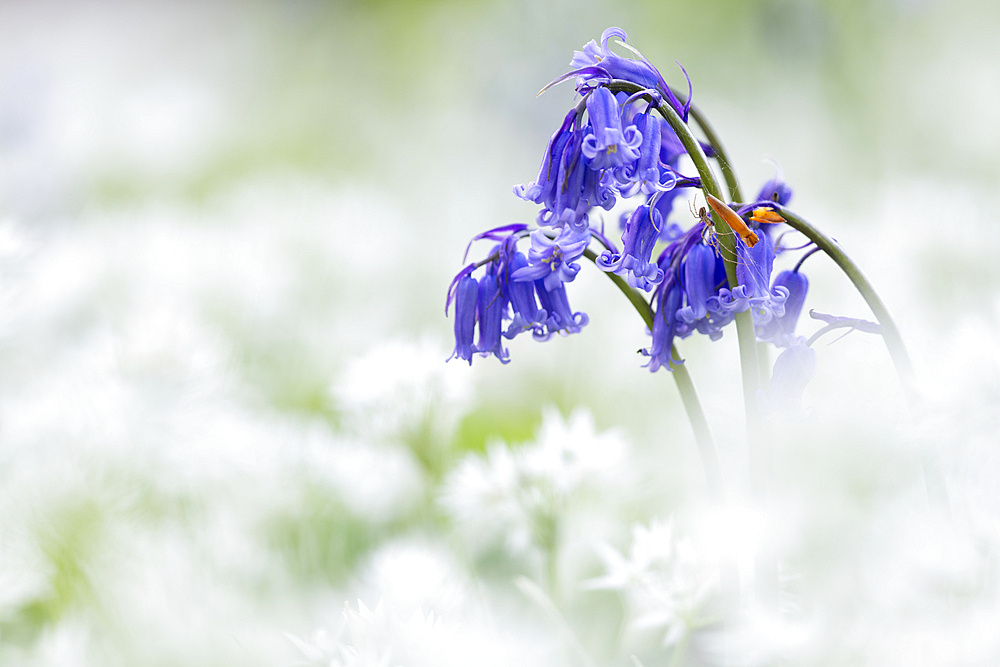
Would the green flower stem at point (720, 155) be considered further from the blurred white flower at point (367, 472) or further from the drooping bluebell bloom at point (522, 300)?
the blurred white flower at point (367, 472)

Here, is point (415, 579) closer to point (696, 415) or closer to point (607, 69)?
point (696, 415)

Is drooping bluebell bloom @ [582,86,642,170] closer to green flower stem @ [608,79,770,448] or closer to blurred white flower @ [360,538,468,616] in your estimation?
green flower stem @ [608,79,770,448]

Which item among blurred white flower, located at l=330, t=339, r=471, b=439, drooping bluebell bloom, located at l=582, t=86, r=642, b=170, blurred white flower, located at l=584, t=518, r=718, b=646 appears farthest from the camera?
blurred white flower, located at l=330, t=339, r=471, b=439

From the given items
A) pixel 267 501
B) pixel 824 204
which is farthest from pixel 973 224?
pixel 267 501

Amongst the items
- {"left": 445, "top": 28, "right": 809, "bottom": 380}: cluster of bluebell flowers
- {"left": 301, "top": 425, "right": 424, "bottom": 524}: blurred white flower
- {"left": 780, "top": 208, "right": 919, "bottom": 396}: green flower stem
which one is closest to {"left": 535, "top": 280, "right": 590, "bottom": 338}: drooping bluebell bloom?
{"left": 445, "top": 28, "right": 809, "bottom": 380}: cluster of bluebell flowers

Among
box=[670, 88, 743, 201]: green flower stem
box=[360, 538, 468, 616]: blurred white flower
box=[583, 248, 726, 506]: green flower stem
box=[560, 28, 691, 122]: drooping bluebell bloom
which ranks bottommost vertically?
box=[360, 538, 468, 616]: blurred white flower

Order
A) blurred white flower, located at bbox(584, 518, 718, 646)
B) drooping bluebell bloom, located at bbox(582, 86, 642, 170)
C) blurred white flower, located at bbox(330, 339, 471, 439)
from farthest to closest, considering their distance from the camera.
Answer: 1. blurred white flower, located at bbox(330, 339, 471, 439)
2. blurred white flower, located at bbox(584, 518, 718, 646)
3. drooping bluebell bloom, located at bbox(582, 86, 642, 170)
